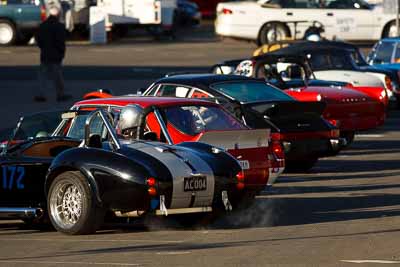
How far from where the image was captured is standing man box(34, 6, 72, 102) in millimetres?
26344

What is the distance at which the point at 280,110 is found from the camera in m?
16.4

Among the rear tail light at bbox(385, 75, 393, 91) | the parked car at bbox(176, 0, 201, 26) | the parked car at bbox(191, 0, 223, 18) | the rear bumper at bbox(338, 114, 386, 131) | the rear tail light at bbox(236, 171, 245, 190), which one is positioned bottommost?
the parked car at bbox(191, 0, 223, 18)

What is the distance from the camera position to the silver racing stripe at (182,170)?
1126cm

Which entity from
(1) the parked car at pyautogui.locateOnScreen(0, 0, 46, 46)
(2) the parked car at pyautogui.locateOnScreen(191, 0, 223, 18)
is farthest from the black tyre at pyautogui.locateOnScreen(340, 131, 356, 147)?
(2) the parked car at pyautogui.locateOnScreen(191, 0, 223, 18)

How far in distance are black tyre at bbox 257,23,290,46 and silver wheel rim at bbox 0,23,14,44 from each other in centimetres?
811

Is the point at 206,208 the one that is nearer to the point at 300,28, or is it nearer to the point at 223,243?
the point at 223,243

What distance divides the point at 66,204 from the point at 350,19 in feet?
97.1

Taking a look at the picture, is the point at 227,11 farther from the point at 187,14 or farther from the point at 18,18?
the point at 187,14

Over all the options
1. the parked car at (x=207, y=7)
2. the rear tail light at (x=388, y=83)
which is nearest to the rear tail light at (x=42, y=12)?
the rear tail light at (x=388, y=83)

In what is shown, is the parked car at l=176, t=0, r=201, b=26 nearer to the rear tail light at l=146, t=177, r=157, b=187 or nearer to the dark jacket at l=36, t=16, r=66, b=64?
the dark jacket at l=36, t=16, r=66, b=64

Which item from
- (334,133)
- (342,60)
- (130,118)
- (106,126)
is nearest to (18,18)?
(342,60)

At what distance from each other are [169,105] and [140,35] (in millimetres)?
35116

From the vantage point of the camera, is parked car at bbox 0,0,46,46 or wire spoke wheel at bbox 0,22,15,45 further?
wire spoke wheel at bbox 0,22,15,45

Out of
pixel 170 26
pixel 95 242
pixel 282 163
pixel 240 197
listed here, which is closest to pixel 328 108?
pixel 282 163
